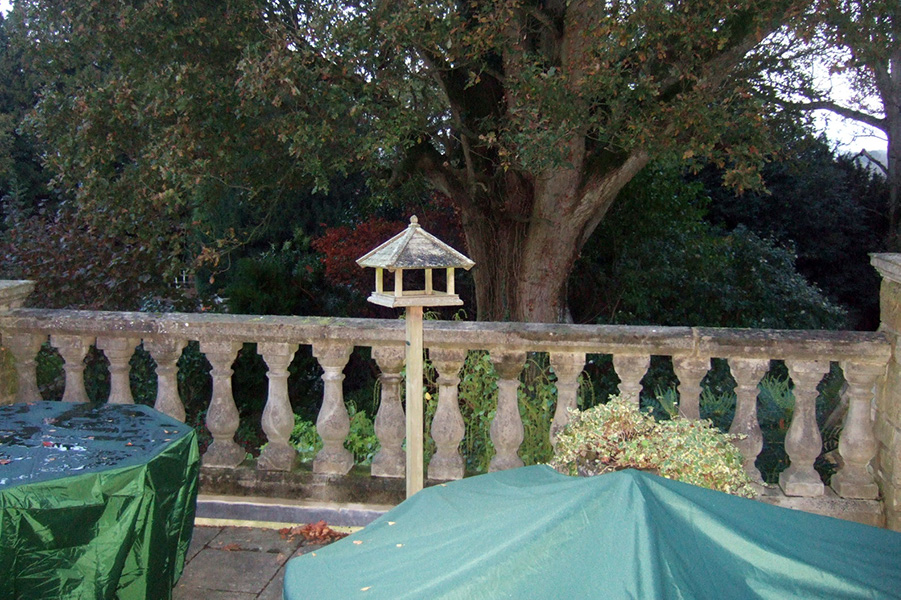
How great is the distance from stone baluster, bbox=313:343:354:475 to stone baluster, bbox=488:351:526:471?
0.72m

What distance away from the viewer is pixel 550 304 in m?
7.86

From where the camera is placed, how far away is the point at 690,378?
3348 millimetres

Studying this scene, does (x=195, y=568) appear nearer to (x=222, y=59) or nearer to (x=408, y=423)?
(x=408, y=423)

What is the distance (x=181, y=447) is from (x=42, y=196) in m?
18.6

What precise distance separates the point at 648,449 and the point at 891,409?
139cm

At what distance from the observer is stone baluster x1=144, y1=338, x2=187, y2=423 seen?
370cm

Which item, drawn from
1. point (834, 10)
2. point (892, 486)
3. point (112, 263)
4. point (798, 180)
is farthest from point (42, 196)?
point (892, 486)

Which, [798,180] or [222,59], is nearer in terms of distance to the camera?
[222,59]

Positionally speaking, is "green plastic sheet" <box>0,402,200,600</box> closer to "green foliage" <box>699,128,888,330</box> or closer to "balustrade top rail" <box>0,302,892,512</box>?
"balustrade top rail" <box>0,302,892,512</box>

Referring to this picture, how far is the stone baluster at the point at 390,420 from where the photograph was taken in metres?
3.51

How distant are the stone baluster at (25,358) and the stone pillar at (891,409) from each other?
4076 mm

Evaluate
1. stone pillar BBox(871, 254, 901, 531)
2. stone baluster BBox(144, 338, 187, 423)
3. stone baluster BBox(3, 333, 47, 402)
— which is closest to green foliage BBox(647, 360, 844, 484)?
stone pillar BBox(871, 254, 901, 531)

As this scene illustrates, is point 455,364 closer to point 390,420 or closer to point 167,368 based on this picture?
point 390,420

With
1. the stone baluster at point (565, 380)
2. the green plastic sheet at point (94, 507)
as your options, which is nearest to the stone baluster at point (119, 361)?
the green plastic sheet at point (94, 507)
